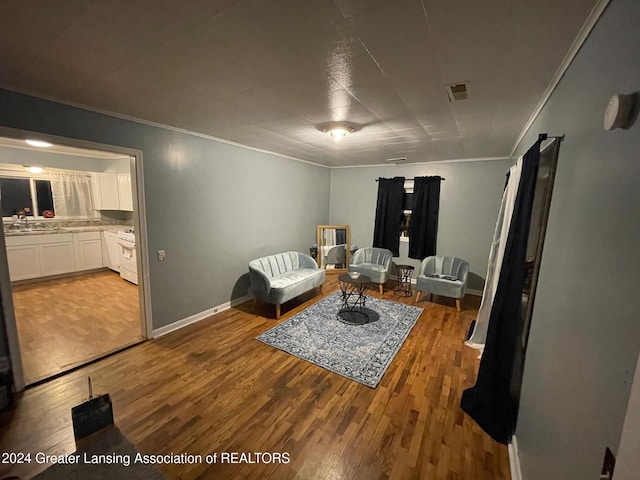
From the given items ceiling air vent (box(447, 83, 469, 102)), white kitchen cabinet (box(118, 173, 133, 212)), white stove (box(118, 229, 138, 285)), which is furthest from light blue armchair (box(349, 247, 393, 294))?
white kitchen cabinet (box(118, 173, 133, 212))

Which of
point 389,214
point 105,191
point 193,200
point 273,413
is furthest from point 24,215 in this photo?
point 389,214

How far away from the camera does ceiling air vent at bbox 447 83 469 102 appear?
1805 mm

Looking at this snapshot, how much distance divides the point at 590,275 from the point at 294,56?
5.74 feet

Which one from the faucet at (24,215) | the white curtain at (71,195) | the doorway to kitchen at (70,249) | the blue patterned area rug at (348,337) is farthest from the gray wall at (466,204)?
the faucet at (24,215)

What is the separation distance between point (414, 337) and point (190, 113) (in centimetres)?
364

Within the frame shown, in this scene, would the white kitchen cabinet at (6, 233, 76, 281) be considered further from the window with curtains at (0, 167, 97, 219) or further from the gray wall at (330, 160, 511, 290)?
the gray wall at (330, 160, 511, 290)

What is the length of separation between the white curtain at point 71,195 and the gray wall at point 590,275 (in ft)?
25.4

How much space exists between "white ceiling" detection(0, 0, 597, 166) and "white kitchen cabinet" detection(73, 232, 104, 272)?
14.1 feet

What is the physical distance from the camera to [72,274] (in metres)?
5.32

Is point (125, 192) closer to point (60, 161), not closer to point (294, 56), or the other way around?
point (60, 161)

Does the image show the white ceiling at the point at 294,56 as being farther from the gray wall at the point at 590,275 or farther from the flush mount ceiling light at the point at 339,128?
the gray wall at the point at 590,275

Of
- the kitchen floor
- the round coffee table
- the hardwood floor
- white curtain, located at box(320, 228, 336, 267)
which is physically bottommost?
the hardwood floor

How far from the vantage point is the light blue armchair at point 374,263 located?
187 inches

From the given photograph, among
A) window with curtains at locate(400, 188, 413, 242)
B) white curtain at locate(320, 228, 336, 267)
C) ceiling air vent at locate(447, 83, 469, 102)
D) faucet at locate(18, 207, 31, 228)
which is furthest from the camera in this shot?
white curtain at locate(320, 228, 336, 267)
